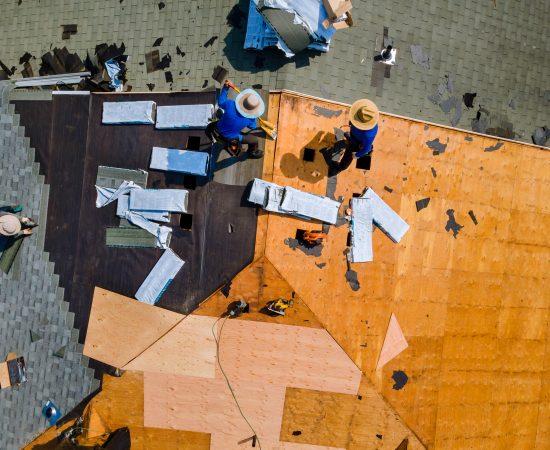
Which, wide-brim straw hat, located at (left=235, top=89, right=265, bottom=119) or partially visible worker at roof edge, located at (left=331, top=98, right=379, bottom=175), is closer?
wide-brim straw hat, located at (left=235, top=89, right=265, bottom=119)

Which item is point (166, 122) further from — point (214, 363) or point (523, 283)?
point (523, 283)

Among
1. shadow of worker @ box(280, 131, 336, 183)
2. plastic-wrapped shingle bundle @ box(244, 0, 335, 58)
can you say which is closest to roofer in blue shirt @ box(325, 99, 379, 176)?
shadow of worker @ box(280, 131, 336, 183)

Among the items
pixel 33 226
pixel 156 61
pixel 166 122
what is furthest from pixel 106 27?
pixel 33 226

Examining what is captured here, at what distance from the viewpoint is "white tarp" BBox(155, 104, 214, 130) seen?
967 cm

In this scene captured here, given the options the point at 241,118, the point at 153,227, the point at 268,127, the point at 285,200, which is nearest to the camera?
the point at 241,118

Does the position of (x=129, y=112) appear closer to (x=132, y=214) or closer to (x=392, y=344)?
(x=132, y=214)

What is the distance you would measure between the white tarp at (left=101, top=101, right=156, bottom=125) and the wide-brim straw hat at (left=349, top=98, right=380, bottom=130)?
485cm

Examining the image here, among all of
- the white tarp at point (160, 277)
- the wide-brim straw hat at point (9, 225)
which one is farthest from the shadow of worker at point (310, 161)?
the wide-brim straw hat at point (9, 225)

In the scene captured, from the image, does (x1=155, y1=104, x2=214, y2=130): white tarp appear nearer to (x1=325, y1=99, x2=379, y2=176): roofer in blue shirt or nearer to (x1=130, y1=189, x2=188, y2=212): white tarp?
(x1=130, y1=189, x2=188, y2=212): white tarp

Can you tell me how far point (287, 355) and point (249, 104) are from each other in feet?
18.3

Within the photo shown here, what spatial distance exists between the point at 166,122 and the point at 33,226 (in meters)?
4.39

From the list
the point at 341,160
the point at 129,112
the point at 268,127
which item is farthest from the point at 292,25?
the point at 129,112

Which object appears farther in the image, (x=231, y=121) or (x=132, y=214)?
(x=132, y=214)

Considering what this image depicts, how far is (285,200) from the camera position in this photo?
933 cm
